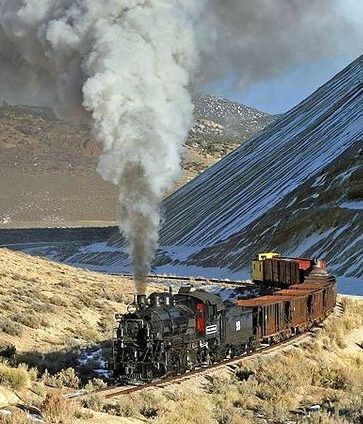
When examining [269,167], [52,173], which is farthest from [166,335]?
[52,173]

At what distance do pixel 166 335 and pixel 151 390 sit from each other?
1251mm

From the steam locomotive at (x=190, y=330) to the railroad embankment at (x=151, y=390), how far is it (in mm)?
616

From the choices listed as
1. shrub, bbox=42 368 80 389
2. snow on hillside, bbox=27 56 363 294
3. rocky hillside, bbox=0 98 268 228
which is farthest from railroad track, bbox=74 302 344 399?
rocky hillside, bbox=0 98 268 228

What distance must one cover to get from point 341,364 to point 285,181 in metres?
53.8

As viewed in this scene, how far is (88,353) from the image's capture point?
66.9ft

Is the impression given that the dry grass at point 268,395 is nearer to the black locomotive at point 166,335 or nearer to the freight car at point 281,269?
Result: the black locomotive at point 166,335

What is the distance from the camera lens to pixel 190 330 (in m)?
17.3

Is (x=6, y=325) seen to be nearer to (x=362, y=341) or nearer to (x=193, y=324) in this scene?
(x=193, y=324)

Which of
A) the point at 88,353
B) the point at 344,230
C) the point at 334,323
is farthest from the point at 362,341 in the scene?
the point at 344,230

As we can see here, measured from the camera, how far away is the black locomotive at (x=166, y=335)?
53.3ft

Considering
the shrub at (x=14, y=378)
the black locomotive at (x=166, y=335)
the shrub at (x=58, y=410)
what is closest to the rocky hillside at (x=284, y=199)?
the black locomotive at (x=166, y=335)

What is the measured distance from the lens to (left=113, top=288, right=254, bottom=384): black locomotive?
639 inches

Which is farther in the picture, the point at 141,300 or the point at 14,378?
the point at 141,300

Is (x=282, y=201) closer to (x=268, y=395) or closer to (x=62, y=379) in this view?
(x=268, y=395)
